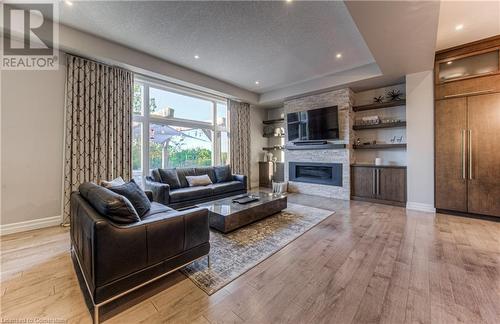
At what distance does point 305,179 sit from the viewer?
592cm

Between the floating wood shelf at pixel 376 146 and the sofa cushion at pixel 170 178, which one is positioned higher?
the floating wood shelf at pixel 376 146

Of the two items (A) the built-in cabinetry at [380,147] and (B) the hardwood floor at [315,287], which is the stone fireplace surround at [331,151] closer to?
(A) the built-in cabinetry at [380,147]

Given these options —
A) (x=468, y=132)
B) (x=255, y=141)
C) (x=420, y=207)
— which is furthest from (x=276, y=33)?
(x=420, y=207)

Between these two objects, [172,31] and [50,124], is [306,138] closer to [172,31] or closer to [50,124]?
[172,31]

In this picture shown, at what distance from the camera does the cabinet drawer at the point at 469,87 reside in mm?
3412

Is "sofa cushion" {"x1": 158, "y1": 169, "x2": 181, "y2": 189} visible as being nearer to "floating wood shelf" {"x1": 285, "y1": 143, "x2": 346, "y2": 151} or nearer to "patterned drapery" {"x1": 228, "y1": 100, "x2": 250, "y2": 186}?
"patterned drapery" {"x1": 228, "y1": 100, "x2": 250, "y2": 186}

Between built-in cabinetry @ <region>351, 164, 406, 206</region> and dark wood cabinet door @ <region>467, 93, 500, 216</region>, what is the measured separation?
102 cm

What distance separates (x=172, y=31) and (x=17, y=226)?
12.2ft

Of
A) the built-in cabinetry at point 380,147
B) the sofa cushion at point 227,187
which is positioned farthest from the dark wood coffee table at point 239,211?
the built-in cabinetry at point 380,147

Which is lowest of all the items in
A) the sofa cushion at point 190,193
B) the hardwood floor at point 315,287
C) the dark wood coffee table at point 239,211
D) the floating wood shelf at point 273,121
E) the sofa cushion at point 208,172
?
the hardwood floor at point 315,287

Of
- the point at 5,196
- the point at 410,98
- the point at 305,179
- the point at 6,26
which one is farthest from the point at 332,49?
the point at 5,196

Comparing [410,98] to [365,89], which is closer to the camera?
[410,98]

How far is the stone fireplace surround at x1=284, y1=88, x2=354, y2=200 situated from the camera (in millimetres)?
5066

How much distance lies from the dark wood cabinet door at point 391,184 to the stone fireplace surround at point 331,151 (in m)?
0.67
